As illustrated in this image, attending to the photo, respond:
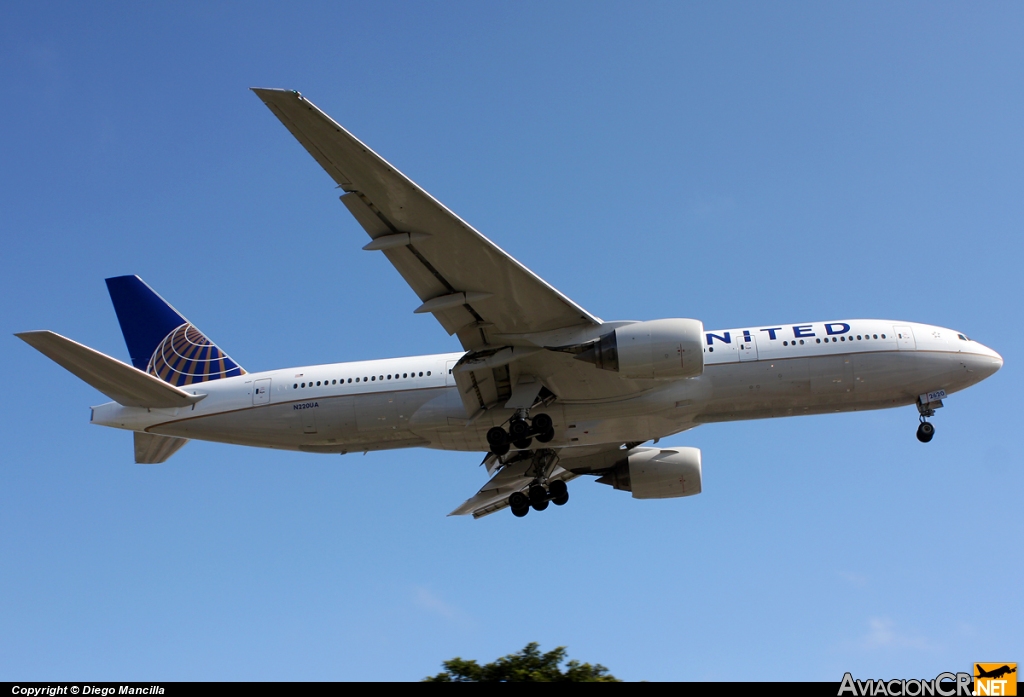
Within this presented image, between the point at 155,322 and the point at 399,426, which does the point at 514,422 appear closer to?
the point at 399,426

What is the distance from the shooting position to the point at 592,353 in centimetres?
2198

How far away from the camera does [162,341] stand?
2925cm

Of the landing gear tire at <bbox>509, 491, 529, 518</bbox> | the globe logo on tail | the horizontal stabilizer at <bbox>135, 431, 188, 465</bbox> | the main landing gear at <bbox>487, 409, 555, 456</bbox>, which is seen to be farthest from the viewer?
the globe logo on tail

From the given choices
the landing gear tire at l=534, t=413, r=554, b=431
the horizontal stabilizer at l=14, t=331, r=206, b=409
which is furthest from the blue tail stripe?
the landing gear tire at l=534, t=413, r=554, b=431

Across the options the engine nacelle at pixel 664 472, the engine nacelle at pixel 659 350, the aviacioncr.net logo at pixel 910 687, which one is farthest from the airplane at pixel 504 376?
the aviacioncr.net logo at pixel 910 687

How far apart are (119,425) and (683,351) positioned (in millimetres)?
16791

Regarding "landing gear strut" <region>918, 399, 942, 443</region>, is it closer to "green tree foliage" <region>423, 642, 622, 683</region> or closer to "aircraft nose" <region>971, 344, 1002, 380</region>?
"aircraft nose" <region>971, 344, 1002, 380</region>

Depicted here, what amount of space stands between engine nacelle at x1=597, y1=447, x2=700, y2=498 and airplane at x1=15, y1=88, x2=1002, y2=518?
8.13 ft

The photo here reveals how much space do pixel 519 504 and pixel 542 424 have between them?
4.78 m

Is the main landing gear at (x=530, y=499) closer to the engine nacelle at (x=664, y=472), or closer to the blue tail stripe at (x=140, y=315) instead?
the engine nacelle at (x=664, y=472)

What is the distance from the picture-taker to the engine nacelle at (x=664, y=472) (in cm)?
2934

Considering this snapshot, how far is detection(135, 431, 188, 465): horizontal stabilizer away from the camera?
89.1 ft

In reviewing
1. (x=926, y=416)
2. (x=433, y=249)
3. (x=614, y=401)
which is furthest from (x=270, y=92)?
(x=926, y=416)

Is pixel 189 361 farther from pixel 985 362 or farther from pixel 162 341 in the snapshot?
pixel 985 362
